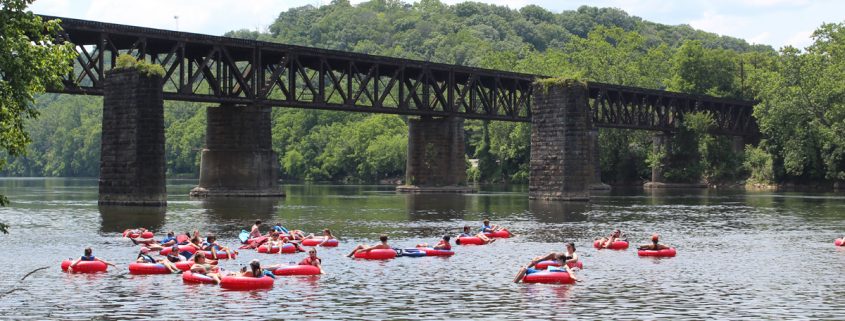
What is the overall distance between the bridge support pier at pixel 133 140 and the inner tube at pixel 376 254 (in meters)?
35.5

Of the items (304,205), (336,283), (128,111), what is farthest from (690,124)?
(336,283)

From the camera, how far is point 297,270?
4619 centimetres

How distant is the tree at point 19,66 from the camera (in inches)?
1144

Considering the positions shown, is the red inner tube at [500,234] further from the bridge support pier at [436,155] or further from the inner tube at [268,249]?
the bridge support pier at [436,155]

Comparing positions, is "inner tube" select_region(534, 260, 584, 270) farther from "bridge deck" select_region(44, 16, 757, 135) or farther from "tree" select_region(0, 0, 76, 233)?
"bridge deck" select_region(44, 16, 757, 135)

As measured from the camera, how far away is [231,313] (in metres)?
35.9

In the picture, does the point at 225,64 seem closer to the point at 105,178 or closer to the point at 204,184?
the point at 204,184

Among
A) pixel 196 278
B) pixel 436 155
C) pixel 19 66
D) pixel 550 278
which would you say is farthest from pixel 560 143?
pixel 19 66

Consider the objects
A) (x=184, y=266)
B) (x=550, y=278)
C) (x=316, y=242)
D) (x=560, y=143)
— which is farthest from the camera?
(x=560, y=143)

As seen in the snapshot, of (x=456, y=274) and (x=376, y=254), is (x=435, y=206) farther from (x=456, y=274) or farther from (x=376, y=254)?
(x=456, y=274)

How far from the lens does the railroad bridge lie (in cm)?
8544

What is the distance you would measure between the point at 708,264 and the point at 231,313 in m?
24.5

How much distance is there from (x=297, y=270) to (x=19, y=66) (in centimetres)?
1904

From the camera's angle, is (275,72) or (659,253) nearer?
(659,253)
